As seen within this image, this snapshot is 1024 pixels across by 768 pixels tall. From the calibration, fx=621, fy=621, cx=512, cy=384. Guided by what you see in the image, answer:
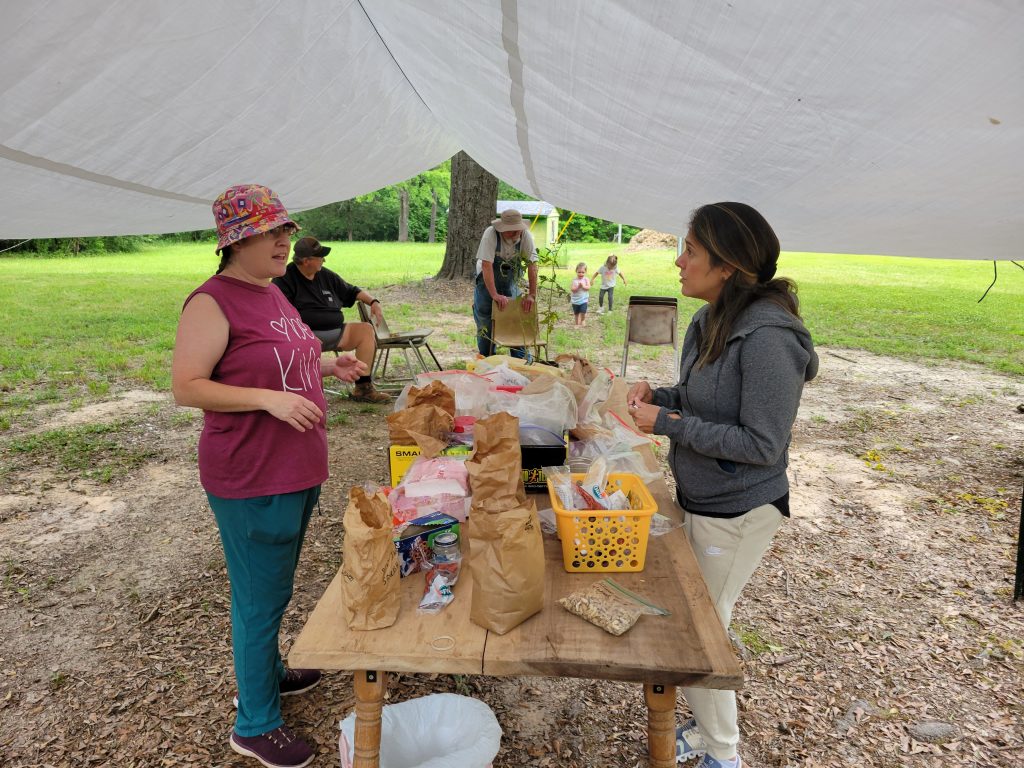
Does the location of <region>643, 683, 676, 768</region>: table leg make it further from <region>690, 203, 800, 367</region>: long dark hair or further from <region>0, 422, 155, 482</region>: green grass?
<region>0, 422, 155, 482</region>: green grass

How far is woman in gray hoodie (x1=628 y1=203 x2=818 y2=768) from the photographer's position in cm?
161

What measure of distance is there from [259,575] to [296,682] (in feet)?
2.38

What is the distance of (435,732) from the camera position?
1819 mm

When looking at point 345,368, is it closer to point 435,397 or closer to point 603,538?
point 435,397

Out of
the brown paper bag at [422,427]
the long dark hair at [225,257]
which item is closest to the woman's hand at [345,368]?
the brown paper bag at [422,427]

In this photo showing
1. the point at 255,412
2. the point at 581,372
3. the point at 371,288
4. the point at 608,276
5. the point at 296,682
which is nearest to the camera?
the point at 255,412

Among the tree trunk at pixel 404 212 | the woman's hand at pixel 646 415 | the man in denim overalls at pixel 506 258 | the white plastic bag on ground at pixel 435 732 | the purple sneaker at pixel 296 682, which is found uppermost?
the tree trunk at pixel 404 212

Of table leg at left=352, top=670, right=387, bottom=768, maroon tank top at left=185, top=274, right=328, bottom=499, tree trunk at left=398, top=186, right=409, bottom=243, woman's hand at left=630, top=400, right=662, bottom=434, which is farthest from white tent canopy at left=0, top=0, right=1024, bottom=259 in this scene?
tree trunk at left=398, top=186, right=409, bottom=243

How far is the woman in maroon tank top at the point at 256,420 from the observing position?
1665 millimetres

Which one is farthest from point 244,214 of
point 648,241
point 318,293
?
point 648,241

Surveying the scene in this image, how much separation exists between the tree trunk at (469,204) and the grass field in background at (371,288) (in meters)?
1.05

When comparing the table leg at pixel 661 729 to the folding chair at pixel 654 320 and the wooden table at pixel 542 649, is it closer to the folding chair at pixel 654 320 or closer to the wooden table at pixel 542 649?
the wooden table at pixel 542 649

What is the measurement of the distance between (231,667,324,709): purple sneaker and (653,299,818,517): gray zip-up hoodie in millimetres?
1576

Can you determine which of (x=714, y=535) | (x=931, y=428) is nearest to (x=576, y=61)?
(x=714, y=535)
